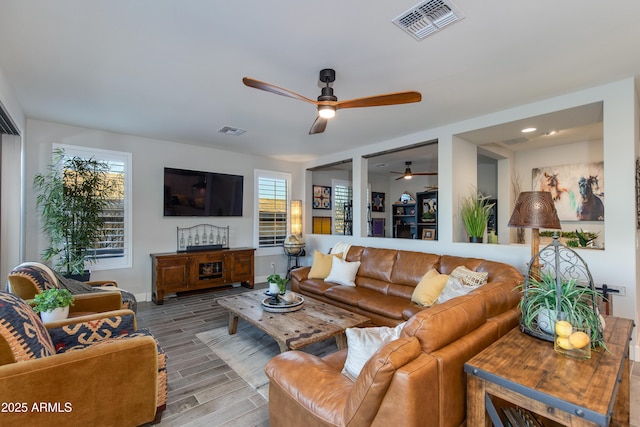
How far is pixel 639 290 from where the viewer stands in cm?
301

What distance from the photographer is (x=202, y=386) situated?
2461mm

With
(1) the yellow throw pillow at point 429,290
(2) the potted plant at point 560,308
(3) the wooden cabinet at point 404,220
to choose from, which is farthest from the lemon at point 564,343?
(3) the wooden cabinet at point 404,220

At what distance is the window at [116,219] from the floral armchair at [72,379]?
117 inches

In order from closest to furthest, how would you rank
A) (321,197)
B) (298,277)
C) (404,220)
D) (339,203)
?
(298,277)
(321,197)
(339,203)
(404,220)

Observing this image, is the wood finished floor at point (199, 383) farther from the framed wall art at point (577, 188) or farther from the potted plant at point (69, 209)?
the framed wall art at point (577, 188)

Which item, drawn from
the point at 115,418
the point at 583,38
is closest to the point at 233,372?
the point at 115,418

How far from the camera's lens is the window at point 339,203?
7.60 meters

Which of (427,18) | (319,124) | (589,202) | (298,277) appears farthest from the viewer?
(589,202)

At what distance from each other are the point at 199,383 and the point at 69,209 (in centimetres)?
308

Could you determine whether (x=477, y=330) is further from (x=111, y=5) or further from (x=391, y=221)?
(x=391, y=221)

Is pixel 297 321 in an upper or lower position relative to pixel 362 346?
lower

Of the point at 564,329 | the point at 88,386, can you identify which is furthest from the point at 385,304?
the point at 88,386

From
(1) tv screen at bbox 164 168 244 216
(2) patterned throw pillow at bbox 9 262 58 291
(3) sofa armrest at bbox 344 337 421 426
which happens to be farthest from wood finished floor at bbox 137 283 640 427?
(1) tv screen at bbox 164 168 244 216

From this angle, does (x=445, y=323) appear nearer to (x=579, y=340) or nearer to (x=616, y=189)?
(x=579, y=340)
